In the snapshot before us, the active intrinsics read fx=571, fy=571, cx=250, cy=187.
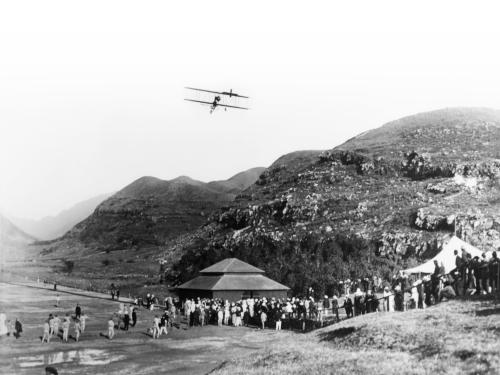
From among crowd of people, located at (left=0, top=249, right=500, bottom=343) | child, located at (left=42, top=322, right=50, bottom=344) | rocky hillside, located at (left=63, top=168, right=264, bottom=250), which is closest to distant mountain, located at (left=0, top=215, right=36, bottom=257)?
rocky hillside, located at (left=63, top=168, right=264, bottom=250)

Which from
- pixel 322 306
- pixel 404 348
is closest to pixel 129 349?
pixel 404 348

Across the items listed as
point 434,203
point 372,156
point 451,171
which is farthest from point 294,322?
point 372,156

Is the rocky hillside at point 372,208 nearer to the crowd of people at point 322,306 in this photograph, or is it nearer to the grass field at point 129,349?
the crowd of people at point 322,306

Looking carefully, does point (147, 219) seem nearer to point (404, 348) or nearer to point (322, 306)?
point (322, 306)

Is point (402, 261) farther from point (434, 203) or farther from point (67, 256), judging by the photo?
point (67, 256)

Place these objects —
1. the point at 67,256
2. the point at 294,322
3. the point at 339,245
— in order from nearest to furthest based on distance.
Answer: the point at 294,322 → the point at 339,245 → the point at 67,256
